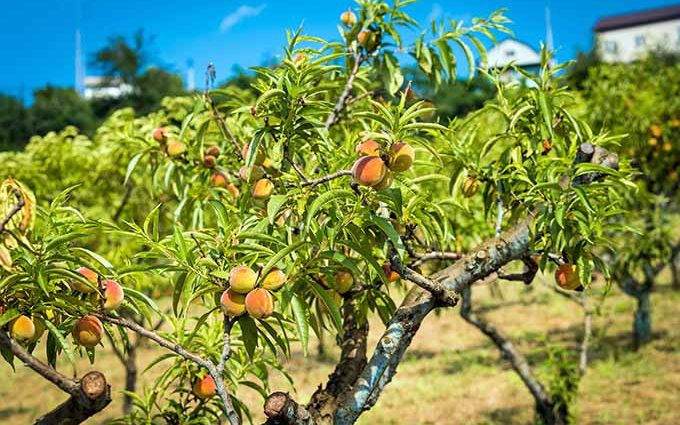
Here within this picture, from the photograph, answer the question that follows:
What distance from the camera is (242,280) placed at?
133 cm

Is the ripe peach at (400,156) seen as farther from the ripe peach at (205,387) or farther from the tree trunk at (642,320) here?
the tree trunk at (642,320)

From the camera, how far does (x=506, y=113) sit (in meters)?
2.15

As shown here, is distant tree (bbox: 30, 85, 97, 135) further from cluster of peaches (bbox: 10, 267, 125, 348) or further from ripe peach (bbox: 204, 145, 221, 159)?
cluster of peaches (bbox: 10, 267, 125, 348)

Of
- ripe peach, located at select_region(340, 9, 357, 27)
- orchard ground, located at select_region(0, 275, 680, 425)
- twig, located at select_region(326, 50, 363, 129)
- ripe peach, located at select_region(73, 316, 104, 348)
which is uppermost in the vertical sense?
ripe peach, located at select_region(340, 9, 357, 27)

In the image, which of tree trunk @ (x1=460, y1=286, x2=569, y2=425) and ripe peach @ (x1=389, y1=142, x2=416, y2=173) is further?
tree trunk @ (x1=460, y1=286, x2=569, y2=425)

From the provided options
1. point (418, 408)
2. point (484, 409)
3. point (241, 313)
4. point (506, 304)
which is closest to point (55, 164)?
point (418, 408)

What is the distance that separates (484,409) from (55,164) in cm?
381

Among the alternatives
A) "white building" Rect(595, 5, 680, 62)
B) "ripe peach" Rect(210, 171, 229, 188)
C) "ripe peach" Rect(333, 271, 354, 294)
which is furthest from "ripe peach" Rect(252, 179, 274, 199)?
"white building" Rect(595, 5, 680, 62)

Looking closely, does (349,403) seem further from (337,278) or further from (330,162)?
(330,162)

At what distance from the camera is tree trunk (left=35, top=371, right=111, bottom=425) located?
1356mm

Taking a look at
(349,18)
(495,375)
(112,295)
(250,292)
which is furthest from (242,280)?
(495,375)

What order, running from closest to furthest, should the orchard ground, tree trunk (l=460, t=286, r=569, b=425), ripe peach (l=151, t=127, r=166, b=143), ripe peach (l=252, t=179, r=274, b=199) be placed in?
ripe peach (l=252, t=179, r=274, b=199) < ripe peach (l=151, t=127, r=166, b=143) < tree trunk (l=460, t=286, r=569, b=425) < the orchard ground

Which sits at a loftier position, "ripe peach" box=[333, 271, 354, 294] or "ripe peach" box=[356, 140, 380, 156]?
"ripe peach" box=[356, 140, 380, 156]

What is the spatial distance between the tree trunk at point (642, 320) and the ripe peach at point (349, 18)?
539cm
